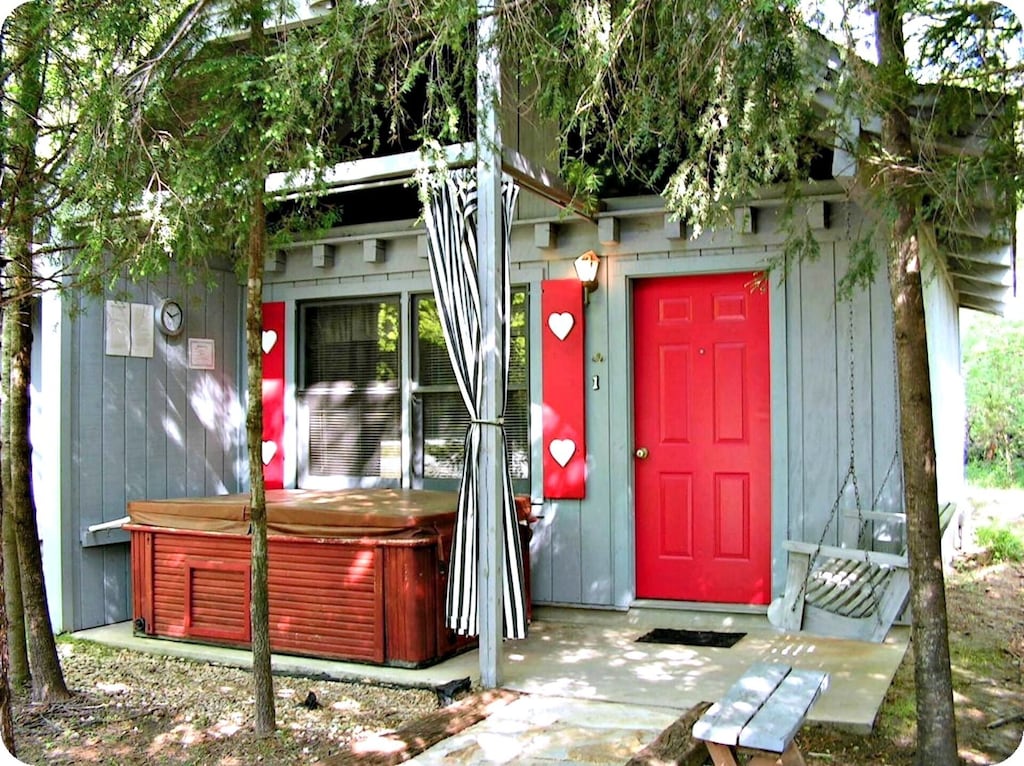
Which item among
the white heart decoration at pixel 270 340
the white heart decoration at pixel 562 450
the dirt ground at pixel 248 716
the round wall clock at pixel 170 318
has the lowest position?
the dirt ground at pixel 248 716

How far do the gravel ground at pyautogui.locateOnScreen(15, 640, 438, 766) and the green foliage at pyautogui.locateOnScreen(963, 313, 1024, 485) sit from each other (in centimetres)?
1198

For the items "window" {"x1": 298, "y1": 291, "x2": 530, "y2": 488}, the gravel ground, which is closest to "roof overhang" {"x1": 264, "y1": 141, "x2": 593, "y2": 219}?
"window" {"x1": 298, "y1": 291, "x2": 530, "y2": 488}

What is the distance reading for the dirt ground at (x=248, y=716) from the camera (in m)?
3.78

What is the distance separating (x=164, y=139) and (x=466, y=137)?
209cm

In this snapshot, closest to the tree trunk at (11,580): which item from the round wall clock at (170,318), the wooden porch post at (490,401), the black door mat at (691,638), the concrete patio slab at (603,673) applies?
the concrete patio slab at (603,673)

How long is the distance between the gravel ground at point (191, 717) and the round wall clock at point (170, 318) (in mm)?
2300

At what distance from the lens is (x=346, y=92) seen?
3670mm

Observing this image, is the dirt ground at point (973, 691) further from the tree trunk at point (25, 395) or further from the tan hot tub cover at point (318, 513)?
the tree trunk at point (25, 395)

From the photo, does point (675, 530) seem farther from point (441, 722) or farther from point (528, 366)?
point (441, 722)

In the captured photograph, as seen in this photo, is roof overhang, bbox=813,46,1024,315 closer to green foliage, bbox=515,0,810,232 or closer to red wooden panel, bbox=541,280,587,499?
green foliage, bbox=515,0,810,232

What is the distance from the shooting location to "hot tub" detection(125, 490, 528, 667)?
4766 mm

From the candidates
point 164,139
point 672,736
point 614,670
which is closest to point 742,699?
point 672,736

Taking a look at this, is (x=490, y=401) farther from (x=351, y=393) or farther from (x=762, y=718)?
(x=351, y=393)

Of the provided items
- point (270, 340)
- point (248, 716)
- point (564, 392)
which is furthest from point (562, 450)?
point (248, 716)
